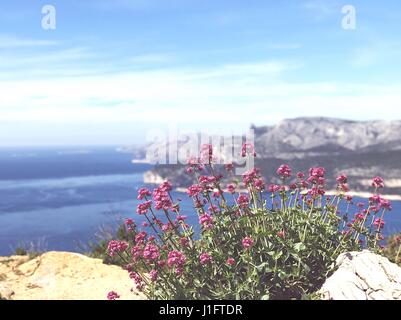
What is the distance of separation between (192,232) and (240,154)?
51.1 inches

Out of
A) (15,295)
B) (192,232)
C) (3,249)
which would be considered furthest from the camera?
(3,249)

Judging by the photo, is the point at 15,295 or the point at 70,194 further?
the point at 70,194

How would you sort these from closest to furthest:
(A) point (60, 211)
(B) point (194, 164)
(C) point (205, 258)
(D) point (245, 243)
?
(D) point (245, 243) < (C) point (205, 258) < (B) point (194, 164) < (A) point (60, 211)

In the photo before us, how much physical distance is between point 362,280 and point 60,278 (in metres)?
7.65

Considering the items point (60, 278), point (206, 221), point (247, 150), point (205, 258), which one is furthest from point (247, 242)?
point (60, 278)

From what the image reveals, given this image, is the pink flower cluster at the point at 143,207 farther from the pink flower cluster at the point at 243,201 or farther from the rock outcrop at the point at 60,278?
the rock outcrop at the point at 60,278

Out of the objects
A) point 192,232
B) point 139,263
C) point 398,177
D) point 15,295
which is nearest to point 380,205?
point 192,232

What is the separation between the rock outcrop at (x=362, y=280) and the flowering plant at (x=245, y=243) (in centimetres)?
26

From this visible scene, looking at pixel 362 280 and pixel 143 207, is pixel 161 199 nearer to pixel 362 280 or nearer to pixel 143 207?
pixel 143 207

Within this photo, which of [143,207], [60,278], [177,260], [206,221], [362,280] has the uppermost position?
[143,207]

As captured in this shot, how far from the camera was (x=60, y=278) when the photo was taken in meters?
11.9

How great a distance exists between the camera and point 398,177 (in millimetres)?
187500

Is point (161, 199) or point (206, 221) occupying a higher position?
point (161, 199)
